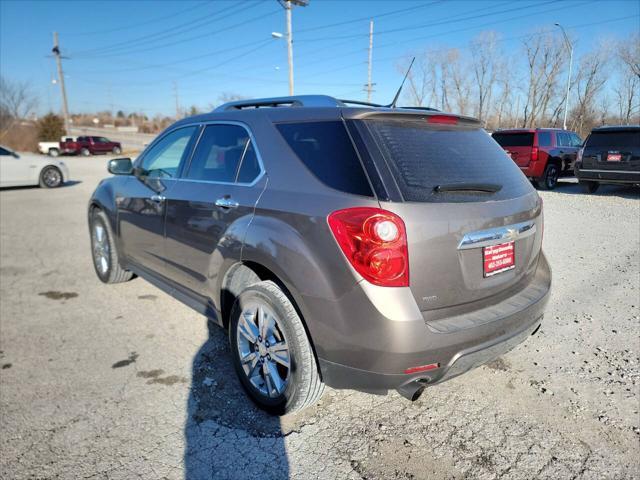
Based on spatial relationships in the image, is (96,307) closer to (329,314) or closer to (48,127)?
(329,314)

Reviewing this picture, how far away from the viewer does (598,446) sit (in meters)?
2.25

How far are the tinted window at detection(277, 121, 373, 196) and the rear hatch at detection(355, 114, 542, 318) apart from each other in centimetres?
11

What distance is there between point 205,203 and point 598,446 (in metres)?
2.75

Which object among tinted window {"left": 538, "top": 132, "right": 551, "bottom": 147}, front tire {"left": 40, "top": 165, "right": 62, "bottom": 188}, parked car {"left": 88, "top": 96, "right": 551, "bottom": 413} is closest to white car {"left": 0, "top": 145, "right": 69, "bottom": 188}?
front tire {"left": 40, "top": 165, "right": 62, "bottom": 188}

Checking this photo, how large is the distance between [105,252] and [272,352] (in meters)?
3.22

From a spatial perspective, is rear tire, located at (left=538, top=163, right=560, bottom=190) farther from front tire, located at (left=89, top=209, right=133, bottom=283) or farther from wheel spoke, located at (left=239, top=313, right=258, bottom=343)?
wheel spoke, located at (left=239, top=313, right=258, bottom=343)

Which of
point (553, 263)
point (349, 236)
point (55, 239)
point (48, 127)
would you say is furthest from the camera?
point (48, 127)

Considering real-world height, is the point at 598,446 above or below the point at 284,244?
below

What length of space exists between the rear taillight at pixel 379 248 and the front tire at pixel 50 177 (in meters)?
15.3

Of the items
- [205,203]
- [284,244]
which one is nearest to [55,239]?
[205,203]

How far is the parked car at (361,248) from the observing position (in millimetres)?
1978

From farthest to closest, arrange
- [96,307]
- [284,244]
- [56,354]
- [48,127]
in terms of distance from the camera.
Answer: [48,127]
[96,307]
[56,354]
[284,244]

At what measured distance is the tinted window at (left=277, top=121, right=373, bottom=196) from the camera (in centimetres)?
209

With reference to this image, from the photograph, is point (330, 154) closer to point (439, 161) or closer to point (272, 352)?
point (439, 161)
